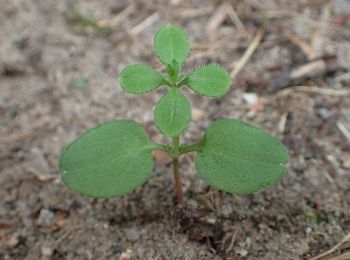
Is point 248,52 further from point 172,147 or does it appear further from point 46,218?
point 46,218

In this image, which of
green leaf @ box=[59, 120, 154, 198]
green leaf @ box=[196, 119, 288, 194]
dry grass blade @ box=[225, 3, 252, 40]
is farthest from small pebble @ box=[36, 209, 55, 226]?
dry grass blade @ box=[225, 3, 252, 40]

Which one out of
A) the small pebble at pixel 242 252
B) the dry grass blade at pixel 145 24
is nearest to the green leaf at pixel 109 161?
the small pebble at pixel 242 252

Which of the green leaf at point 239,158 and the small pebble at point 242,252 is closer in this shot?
the green leaf at point 239,158

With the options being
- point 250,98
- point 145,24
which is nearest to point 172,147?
point 250,98

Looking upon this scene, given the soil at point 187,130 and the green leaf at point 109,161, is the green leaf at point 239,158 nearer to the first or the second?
the green leaf at point 109,161

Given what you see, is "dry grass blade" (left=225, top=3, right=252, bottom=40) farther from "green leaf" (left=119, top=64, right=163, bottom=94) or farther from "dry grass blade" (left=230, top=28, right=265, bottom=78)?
"green leaf" (left=119, top=64, right=163, bottom=94)
